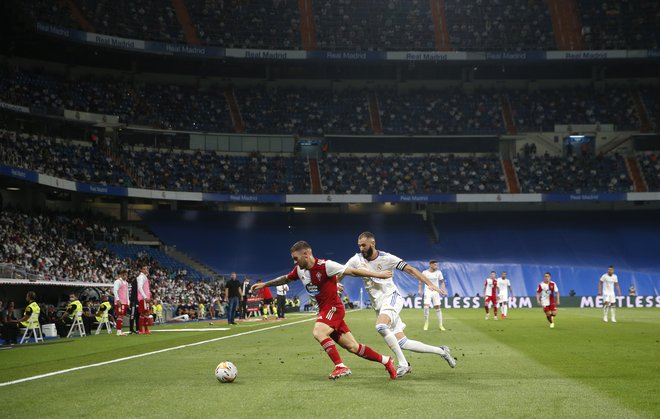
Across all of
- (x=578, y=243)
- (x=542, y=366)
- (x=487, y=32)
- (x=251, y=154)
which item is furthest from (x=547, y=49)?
(x=542, y=366)

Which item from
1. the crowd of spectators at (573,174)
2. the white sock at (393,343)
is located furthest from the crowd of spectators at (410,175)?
the white sock at (393,343)

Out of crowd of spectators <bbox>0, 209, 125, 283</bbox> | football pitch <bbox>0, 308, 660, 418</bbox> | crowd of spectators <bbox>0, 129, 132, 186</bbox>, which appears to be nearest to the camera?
football pitch <bbox>0, 308, 660, 418</bbox>

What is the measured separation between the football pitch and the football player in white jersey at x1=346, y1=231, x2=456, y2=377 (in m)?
0.43

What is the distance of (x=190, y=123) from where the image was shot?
224ft

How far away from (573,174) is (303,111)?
1008 inches

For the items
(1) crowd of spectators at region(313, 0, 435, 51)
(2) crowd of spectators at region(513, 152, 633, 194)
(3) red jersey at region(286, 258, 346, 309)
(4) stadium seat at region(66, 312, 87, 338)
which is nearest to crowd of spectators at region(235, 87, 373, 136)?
(1) crowd of spectators at region(313, 0, 435, 51)

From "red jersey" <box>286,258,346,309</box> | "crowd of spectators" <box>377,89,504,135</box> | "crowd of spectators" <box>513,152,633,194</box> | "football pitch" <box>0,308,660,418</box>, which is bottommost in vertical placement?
"football pitch" <box>0,308,660,418</box>

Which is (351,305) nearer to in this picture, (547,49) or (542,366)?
(547,49)

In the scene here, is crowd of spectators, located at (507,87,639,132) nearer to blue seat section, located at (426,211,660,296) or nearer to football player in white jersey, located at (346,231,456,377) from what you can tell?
blue seat section, located at (426,211,660,296)

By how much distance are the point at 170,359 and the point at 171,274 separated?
131 ft

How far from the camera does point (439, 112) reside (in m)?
72.1

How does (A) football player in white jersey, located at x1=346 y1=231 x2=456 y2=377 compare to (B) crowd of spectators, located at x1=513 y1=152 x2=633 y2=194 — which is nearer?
(A) football player in white jersey, located at x1=346 y1=231 x2=456 y2=377

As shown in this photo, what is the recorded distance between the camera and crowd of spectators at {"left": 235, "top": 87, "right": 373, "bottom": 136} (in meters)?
70.4

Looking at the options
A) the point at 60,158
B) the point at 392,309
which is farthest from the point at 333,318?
the point at 60,158
